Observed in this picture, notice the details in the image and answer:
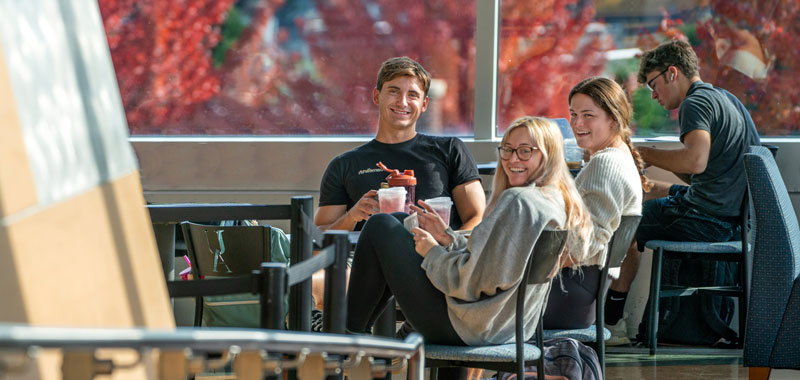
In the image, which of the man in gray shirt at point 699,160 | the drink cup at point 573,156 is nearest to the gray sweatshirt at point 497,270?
the drink cup at point 573,156

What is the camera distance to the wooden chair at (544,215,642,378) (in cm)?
278

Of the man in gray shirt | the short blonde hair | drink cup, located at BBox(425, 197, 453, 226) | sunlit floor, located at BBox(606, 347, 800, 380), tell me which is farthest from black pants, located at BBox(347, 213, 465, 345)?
the man in gray shirt

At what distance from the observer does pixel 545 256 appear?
2332 millimetres

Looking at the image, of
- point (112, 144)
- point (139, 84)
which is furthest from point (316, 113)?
point (112, 144)

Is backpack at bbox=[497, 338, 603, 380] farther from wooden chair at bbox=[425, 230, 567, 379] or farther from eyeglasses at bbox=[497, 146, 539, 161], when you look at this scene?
eyeglasses at bbox=[497, 146, 539, 161]

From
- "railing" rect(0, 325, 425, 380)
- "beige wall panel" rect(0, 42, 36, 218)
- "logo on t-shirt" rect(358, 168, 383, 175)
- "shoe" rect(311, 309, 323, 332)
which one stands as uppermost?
"beige wall panel" rect(0, 42, 36, 218)

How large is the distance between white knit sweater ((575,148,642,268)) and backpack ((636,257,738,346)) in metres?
1.41

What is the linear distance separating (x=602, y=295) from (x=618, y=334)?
1.75 meters

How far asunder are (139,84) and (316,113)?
1055mm

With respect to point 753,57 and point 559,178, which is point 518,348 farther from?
point 753,57

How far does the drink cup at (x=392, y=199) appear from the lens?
9.34 feet

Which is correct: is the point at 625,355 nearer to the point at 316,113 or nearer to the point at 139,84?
the point at 316,113

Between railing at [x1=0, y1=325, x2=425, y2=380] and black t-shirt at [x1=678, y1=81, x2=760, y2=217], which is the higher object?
railing at [x1=0, y1=325, x2=425, y2=380]

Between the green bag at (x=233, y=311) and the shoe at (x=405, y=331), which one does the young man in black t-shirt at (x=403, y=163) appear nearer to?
the green bag at (x=233, y=311)
